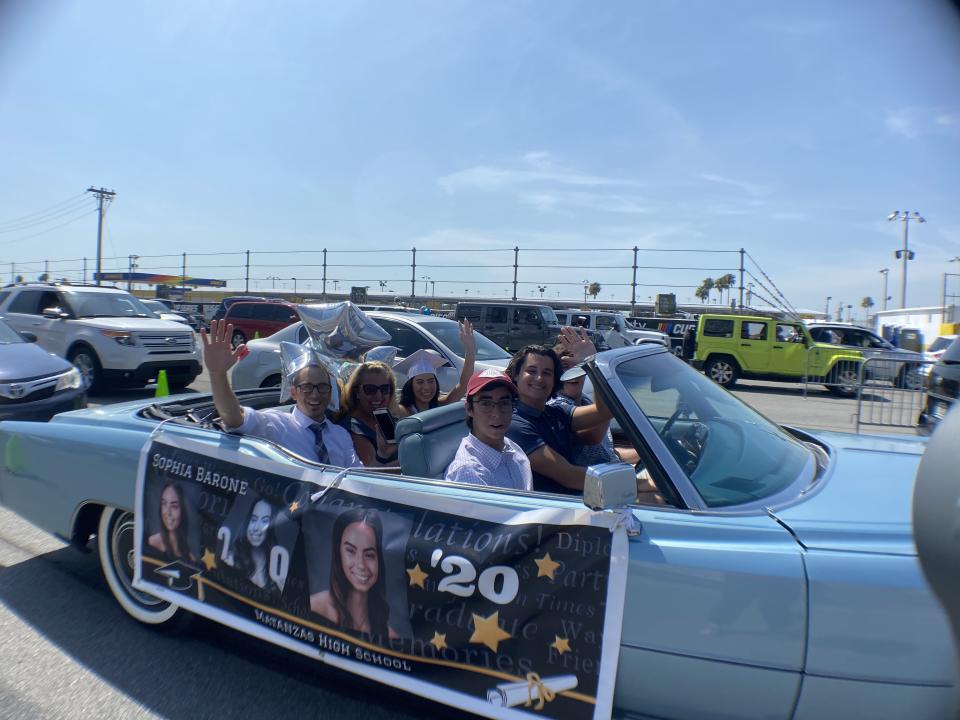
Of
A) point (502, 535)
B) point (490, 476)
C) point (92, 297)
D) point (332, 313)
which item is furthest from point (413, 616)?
point (92, 297)

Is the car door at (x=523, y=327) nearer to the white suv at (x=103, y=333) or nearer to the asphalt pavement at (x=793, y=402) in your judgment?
the asphalt pavement at (x=793, y=402)

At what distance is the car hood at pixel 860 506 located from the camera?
1.93 m

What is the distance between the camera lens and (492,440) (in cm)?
282

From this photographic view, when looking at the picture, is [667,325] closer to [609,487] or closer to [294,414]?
[294,414]

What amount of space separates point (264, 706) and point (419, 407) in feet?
6.89

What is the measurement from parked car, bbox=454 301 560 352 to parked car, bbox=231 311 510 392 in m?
10.5

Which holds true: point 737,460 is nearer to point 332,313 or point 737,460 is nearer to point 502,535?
point 502,535

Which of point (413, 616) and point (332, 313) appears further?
point (332, 313)

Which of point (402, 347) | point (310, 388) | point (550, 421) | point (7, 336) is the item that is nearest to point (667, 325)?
point (402, 347)

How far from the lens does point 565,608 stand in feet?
6.64

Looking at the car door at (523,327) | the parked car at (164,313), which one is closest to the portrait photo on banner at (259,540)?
the parked car at (164,313)

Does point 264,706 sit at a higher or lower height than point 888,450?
lower

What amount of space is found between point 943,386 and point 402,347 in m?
6.00

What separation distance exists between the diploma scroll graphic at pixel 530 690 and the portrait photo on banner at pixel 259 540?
0.94 meters
